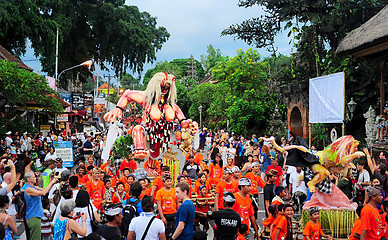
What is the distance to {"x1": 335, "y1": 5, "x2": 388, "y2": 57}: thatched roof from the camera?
49.3 ft

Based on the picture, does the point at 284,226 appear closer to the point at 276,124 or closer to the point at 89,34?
the point at 276,124

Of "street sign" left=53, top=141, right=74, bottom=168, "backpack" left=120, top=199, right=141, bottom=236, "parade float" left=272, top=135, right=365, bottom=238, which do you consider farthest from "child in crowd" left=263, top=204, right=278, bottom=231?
"street sign" left=53, top=141, right=74, bottom=168

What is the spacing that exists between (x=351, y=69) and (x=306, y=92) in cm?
346

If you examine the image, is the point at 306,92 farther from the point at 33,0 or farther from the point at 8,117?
the point at 33,0

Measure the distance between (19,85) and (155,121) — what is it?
9.67 m

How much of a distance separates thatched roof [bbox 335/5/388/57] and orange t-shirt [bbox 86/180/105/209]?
11693 mm

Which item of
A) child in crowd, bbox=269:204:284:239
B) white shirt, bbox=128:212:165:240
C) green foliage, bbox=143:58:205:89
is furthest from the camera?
green foliage, bbox=143:58:205:89

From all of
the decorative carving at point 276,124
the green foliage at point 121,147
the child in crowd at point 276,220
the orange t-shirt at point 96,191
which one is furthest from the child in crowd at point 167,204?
the decorative carving at point 276,124

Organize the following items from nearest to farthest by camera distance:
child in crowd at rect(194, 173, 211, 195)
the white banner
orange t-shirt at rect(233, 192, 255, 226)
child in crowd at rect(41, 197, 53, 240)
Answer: orange t-shirt at rect(233, 192, 255, 226) → child in crowd at rect(41, 197, 53, 240) → child in crowd at rect(194, 173, 211, 195) → the white banner

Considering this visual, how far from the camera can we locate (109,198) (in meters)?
8.03

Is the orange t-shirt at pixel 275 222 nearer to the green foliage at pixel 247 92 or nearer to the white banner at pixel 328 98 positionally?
the white banner at pixel 328 98

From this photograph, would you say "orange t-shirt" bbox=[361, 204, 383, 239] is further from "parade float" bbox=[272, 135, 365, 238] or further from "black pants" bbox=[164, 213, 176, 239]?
"black pants" bbox=[164, 213, 176, 239]

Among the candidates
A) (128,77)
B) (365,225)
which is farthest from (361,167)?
(128,77)

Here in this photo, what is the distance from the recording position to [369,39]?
15.5 meters
